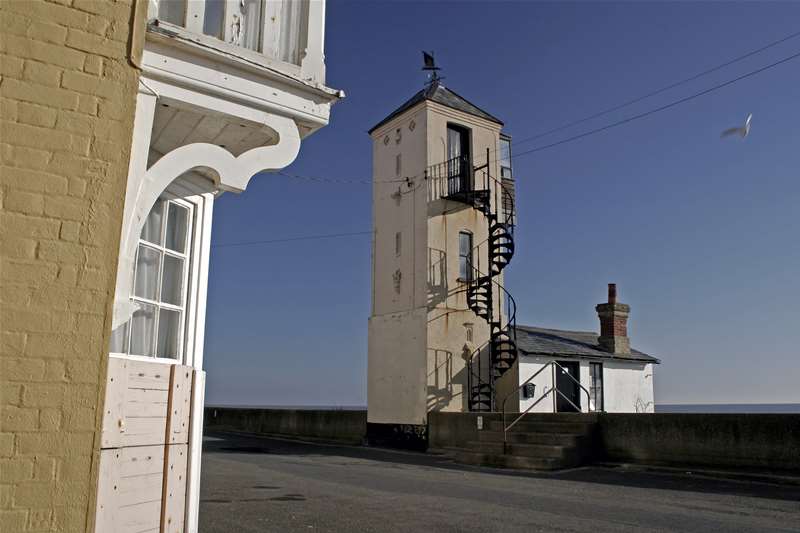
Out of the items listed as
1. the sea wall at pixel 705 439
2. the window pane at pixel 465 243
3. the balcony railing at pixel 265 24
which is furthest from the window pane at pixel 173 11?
the window pane at pixel 465 243

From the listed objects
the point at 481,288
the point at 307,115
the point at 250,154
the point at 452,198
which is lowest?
the point at 250,154

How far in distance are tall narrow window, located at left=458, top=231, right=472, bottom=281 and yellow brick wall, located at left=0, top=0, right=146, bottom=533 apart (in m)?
17.8

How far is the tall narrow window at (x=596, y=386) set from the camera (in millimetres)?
24719

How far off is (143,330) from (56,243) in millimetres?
1818

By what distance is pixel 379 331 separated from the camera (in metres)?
22.0

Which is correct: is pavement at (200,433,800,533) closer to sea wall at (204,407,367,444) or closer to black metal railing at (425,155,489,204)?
sea wall at (204,407,367,444)

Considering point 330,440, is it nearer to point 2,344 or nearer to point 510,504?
point 510,504

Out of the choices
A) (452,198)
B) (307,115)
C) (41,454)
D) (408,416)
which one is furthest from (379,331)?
(41,454)

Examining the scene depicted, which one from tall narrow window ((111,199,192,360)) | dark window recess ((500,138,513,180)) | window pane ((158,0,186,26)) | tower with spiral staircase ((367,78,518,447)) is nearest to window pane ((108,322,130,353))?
tall narrow window ((111,199,192,360))

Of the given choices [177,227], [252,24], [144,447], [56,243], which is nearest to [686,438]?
[177,227]

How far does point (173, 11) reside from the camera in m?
4.62

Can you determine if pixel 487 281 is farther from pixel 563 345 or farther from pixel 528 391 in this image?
pixel 563 345

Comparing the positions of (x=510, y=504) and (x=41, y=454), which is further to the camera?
(x=510, y=504)

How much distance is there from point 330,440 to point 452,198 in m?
8.93
